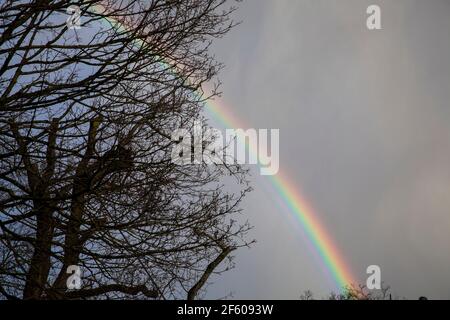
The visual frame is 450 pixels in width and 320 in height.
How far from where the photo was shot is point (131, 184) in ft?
20.6

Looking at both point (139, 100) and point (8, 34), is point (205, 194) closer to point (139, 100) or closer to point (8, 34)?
point (139, 100)

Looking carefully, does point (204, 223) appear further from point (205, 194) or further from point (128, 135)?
point (128, 135)

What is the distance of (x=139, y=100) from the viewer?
255 inches

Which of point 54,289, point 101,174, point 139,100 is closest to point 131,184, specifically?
point 101,174

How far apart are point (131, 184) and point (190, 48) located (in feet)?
5.27

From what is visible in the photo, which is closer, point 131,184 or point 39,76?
point 131,184

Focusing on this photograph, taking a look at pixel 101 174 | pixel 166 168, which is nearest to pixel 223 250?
pixel 166 168
